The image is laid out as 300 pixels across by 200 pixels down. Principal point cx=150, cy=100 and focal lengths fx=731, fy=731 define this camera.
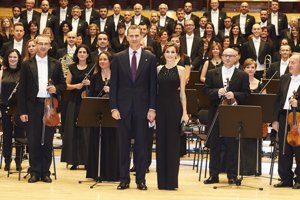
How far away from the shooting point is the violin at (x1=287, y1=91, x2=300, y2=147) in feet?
21.3

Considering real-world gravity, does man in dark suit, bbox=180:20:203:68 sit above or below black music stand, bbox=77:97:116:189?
above

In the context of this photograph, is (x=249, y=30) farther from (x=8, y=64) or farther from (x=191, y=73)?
(x=8, y=64)

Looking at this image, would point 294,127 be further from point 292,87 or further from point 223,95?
point 223,95

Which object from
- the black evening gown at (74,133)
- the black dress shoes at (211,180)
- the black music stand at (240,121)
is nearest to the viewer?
the black music stand at (240,121)

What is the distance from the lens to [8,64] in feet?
24.6

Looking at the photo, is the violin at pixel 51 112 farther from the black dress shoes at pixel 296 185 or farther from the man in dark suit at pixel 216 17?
the man in dark suit at pixel 216 17

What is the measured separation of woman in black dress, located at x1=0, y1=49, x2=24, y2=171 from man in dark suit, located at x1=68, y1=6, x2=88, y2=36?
12.9ft

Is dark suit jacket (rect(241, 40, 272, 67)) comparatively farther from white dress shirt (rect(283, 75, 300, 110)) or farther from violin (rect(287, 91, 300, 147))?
violin (rect(287, 91, 300, 147))

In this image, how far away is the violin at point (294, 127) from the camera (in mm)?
6480

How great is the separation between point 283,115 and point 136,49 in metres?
1.53

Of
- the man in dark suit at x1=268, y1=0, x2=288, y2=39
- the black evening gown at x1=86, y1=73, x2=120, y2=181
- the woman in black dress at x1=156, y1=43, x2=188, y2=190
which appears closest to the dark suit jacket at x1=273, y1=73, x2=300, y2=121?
Answer: the woman in black dress at x1=156, y1=43, x2=188, y2=190

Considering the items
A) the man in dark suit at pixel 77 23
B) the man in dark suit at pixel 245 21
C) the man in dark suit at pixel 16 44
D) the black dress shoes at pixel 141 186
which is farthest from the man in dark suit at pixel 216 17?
the black dress shoes at pixel 141 186

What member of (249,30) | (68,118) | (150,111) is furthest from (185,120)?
(249,30)

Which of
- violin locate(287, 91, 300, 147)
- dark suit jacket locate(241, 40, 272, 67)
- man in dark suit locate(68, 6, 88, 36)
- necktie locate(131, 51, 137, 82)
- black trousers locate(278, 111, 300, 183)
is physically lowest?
black trousers locate(278, 111, 300, 183)
